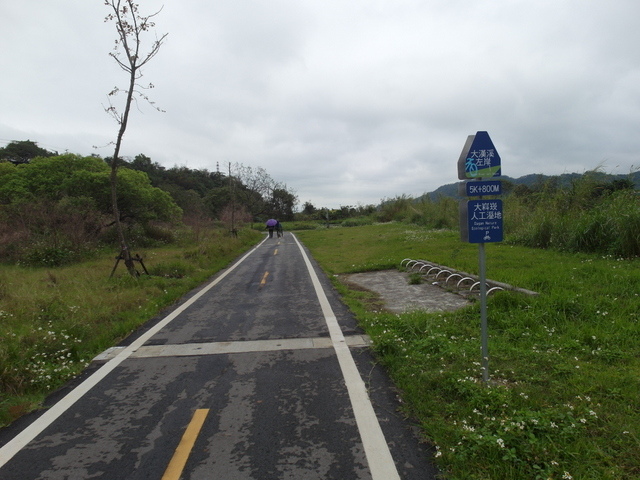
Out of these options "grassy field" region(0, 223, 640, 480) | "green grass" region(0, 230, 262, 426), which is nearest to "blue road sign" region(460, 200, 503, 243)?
"grassy field" region(0, 223, 640, 480)

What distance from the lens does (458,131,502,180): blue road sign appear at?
12.0 ft

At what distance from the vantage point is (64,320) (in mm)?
6414

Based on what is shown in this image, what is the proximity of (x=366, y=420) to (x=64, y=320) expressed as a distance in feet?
18.5

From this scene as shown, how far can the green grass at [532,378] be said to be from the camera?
2.76 m

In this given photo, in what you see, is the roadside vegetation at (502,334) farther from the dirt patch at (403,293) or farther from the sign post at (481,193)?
the sign post at (481,193)

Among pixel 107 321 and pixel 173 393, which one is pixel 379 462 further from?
pixel 107 321

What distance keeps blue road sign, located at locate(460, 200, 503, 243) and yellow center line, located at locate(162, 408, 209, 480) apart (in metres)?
3.04

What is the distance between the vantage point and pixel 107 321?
677 cm

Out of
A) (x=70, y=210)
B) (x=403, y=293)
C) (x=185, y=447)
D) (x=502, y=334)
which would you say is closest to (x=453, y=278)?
(x=403, y=293)

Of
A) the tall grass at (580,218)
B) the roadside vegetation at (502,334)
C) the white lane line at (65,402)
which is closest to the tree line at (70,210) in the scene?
the roadside vegetation at (502,334)

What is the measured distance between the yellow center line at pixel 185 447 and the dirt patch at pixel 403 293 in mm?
4293

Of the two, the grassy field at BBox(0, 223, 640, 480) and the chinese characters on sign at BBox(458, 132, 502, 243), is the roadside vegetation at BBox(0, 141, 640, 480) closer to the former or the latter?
the grassy field at BBox(0, 223, 640, 480)

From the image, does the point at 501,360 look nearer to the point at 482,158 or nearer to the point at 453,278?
the point at 482,158

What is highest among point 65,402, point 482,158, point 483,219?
point 482,158
